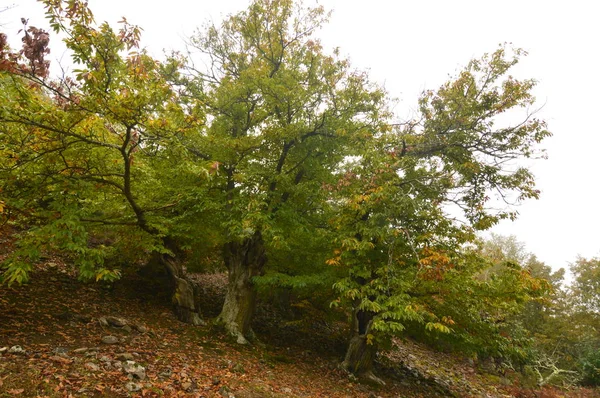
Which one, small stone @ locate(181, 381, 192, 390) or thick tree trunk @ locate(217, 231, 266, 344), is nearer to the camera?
small stone @ locate(181, 381, 192, 390)

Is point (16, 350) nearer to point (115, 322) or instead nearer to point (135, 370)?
point (135, 370)

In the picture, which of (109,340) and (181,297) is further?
(181,297)

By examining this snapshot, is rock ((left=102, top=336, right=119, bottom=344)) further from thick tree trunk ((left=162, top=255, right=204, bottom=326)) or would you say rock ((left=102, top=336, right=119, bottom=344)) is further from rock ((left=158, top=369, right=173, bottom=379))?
thick tree trunk ((left=162, top=255, right=204, bottom=326))

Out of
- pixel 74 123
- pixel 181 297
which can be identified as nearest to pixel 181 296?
pixel 181 297

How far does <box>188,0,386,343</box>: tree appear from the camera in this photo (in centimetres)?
1023

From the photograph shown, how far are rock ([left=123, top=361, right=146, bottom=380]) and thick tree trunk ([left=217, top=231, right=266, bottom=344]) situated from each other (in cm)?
524

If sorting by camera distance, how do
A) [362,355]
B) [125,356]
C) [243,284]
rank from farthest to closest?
[243,284]
[362,355]
[125,356]

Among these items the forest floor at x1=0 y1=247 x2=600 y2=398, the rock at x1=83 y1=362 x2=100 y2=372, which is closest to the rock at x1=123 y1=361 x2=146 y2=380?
the forest floor at x1=0 y1=247 x2=600 y2=398

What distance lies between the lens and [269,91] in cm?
1014

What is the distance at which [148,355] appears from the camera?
7312 millimetres

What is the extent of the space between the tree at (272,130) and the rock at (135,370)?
4182 millimetres

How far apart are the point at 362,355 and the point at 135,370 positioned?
26.7ft

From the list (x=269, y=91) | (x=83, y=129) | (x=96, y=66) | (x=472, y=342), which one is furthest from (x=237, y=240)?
(x=472, y=342)

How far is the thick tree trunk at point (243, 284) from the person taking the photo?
11547 mm
